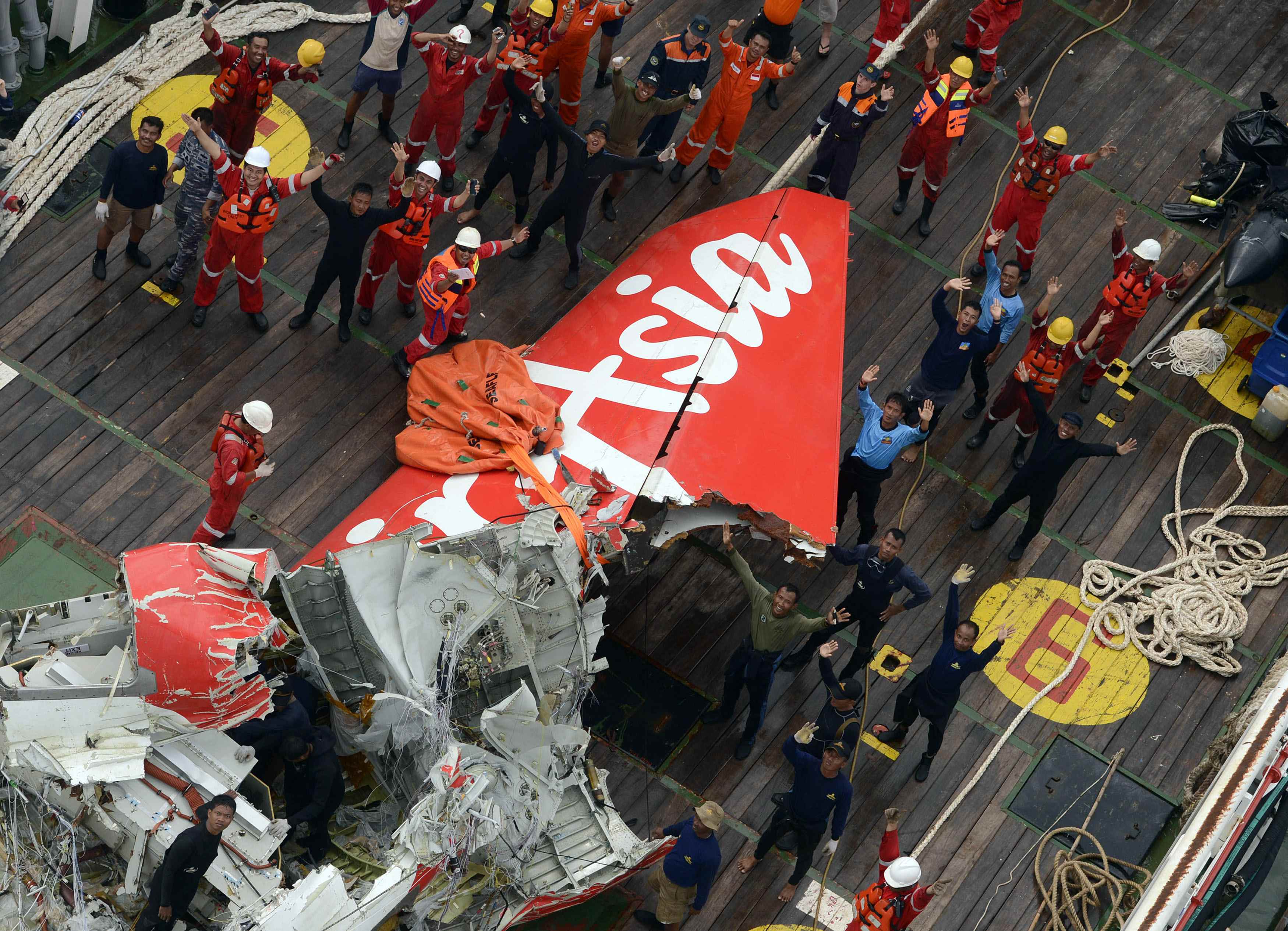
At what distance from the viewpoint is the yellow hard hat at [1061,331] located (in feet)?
46.6

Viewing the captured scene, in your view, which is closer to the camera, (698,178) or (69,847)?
(69,847)

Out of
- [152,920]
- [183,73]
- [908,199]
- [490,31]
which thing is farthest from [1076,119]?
[152,920]

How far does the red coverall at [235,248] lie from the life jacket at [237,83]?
0.96 m

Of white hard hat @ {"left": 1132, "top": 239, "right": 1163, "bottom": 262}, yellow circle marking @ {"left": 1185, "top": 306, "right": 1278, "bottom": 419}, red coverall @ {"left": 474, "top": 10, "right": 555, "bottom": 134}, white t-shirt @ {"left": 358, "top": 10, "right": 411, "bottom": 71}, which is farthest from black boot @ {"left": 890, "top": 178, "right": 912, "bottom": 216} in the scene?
white t-shirt @ {"left": 358, "top": 10, "right": 411, "bottom": 71}

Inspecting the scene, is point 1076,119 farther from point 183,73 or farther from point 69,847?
point 69,847

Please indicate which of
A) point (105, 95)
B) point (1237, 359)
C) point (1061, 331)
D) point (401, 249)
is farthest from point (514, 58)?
point (1237, 359)

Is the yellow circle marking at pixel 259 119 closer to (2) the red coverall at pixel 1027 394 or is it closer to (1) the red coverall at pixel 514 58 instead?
(1) the red coverall at pixel 514 58

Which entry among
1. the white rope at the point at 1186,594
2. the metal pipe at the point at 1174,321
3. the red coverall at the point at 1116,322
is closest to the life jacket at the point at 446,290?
the red coverall at the point at 1116,322

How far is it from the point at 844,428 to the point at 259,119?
635 cm

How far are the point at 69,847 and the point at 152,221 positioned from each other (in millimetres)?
6756

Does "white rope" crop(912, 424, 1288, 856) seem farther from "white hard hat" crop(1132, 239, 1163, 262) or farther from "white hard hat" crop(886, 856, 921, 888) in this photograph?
"white hard hat" crop(886, 856, 921, 888)

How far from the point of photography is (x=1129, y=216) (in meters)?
A: 16.8

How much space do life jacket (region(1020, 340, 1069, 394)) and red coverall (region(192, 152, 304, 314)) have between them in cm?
655

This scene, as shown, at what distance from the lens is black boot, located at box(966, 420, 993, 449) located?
48.8ft
